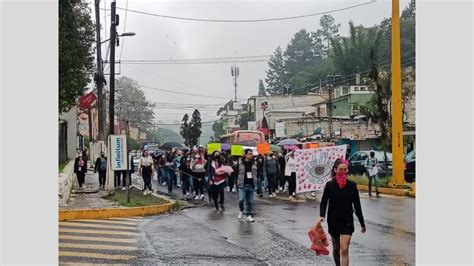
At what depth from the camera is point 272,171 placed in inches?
844

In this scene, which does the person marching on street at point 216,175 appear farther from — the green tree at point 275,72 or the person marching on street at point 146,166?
the green tree at point 275,72

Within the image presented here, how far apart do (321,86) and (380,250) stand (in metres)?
66.0

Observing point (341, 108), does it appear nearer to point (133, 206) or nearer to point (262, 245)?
point (133, 206)

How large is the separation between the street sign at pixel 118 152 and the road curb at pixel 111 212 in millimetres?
2928

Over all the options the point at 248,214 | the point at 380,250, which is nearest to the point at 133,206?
the point at 248,214

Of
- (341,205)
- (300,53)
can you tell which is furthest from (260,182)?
(300,53)

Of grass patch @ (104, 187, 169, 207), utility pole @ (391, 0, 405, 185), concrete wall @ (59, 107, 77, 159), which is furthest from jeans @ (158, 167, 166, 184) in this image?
concrete wall @ (59, 107, 77, 159)

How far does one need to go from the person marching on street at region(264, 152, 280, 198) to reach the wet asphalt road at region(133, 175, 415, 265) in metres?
3.85

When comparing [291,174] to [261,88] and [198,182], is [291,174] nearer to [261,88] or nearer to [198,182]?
[198,182]

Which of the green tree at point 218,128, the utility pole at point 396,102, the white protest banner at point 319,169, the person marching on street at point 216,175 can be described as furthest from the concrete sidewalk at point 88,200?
the green tree at point 218,128

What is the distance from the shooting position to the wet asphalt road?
31.2 feet

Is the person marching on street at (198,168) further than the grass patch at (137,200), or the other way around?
the person marching on street at (198,168)

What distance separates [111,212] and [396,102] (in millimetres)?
11610

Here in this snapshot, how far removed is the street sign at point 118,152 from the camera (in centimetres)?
1888
